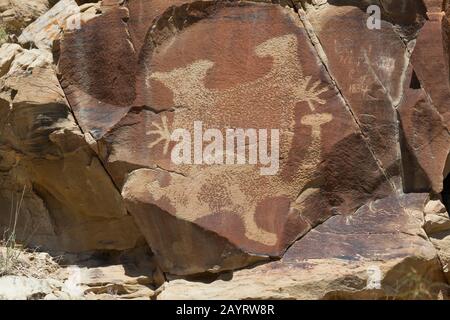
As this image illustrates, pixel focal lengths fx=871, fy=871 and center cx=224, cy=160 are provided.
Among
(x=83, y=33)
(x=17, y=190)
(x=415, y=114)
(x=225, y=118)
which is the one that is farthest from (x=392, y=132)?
(x=17, y=190)

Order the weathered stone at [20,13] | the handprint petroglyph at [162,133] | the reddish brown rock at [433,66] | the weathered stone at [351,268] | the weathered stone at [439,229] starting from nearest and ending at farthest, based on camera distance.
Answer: the weathered stone at [351,268] < the weathered stone at [439,229] < the handprint petroglyph at [162,133] < the reddish brown rock at [433,66] < the weathered stone at [20,13]

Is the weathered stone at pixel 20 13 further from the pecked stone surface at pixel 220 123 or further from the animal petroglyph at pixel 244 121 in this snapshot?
the animal petroglyph at pixel 244 121

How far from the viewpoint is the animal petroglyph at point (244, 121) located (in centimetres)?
393

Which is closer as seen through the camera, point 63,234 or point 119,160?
point 119,160

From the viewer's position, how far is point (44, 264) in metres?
4.13

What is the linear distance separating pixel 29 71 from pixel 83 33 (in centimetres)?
32

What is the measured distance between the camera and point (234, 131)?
4.04 m

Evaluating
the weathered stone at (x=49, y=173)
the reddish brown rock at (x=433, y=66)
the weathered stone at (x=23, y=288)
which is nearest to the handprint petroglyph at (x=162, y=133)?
the weathered stone at (x=49, y=173)

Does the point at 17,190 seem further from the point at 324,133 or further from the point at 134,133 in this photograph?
the point at 324,133

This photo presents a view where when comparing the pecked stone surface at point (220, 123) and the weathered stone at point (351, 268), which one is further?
the pecked stone surface at point (220, 123)

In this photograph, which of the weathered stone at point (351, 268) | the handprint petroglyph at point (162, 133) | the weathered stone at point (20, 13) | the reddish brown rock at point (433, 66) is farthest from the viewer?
the weathered stone at point (20, 13)

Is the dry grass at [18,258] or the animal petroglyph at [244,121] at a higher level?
the animal petroglyph at [244,121]

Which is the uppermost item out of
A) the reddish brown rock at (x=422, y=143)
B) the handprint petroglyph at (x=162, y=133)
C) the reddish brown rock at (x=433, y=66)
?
the reddish brown rock at (x=433, y=66)

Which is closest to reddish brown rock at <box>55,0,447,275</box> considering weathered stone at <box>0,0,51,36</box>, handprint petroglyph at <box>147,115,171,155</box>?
handprint petroglyph at <box>147,115,171,155</box>
